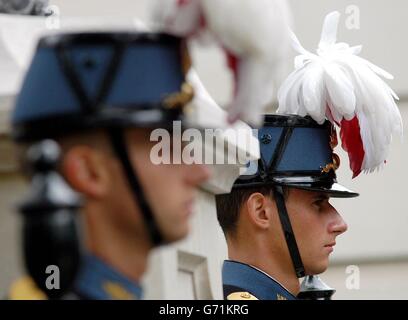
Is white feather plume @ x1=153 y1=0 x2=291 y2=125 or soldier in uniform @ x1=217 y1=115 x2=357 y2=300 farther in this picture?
soldier in uniform @ x1=217 y1=115 x2=357 y2=300

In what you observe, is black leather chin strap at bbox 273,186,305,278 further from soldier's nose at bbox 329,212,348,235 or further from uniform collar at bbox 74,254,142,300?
uniform collar at bbox 74,254,142,300

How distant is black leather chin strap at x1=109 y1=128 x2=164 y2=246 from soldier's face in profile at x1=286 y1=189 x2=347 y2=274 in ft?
7.02

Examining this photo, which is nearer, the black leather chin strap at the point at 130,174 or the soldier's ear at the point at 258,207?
the black leather chin strap at the point at 130,174

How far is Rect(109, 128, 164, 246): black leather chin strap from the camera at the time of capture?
9.62 feet

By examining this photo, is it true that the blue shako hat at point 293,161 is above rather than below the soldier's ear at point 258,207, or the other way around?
above

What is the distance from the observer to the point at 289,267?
5070mm

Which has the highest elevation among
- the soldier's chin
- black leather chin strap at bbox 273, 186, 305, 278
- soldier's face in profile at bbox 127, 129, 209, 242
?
black leather chin strap at bbox 273, 186, 305, 278

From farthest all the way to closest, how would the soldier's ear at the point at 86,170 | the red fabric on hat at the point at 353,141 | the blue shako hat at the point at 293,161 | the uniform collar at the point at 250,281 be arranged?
the red fabric on hat at the point at 353,141, the blue shako hat at the point at 293,161, the uniform collar at the point at 250,281, the soldier's ear at the point at 86,170

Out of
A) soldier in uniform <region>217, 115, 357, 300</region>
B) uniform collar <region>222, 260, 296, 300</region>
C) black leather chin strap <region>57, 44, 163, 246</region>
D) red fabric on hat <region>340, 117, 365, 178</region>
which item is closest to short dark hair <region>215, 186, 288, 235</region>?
soldier in uniform <region>217, 115, 357, 300</region>

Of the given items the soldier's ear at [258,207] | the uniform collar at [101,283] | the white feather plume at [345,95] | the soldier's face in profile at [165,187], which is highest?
the white feather plume at [345,95]

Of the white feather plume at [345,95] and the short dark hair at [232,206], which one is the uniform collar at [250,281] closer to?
the short dark hair at [232,206]

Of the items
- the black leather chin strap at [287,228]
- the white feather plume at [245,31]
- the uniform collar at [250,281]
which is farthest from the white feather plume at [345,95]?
the white feather plume at [245,31]

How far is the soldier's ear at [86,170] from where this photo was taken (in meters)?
2.92
